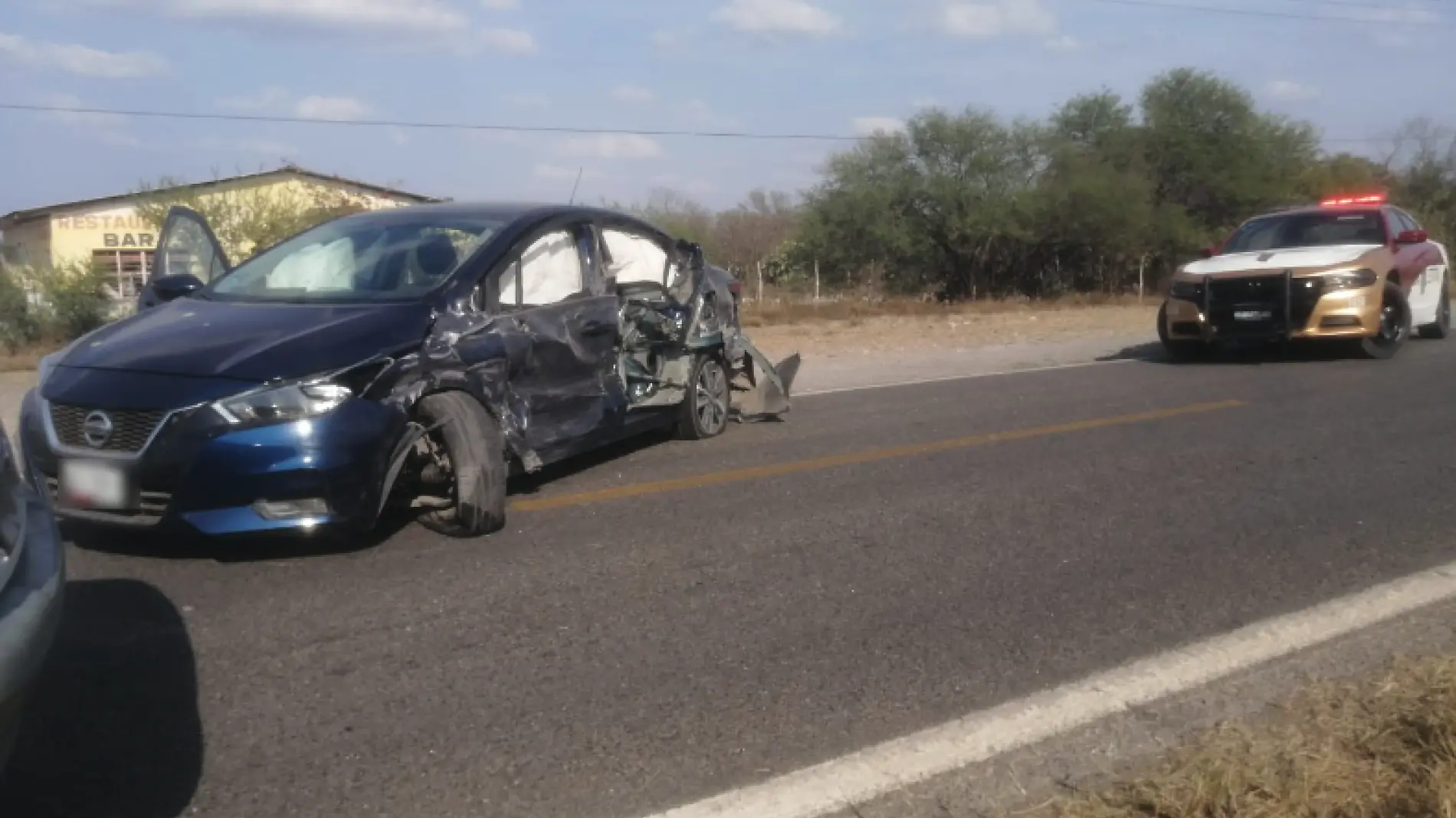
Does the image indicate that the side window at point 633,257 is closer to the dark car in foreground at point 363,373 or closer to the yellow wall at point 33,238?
the dark car in foreground at point 363,373

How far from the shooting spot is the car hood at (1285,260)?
14.4 metres

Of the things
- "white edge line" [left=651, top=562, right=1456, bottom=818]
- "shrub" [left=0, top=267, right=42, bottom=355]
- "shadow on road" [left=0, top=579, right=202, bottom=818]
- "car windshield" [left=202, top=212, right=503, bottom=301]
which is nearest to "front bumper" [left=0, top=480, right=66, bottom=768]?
"shadow on road" [left=0, top=579, right=202, bottom=818]

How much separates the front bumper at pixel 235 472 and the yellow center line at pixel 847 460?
57.4 inches

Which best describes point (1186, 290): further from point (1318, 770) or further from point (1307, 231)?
point (1318, 770)

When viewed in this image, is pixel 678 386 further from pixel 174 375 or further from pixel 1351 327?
pixel 1351 327

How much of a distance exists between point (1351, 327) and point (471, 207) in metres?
9.75

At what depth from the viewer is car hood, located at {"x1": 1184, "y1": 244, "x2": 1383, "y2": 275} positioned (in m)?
14.4

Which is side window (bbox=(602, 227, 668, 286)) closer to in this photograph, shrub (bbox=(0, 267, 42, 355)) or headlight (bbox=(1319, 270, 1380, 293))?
headlight (bbox=(1319, 270, 1380, 293))

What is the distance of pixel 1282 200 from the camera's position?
43.5m

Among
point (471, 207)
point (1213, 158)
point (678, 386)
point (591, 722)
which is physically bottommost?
point (591, 722)

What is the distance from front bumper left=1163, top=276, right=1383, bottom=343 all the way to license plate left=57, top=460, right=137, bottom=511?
38.0ft

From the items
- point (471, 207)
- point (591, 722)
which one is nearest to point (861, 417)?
point (471, 207)

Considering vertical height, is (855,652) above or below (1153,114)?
below

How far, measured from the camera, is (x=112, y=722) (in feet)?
14.3
